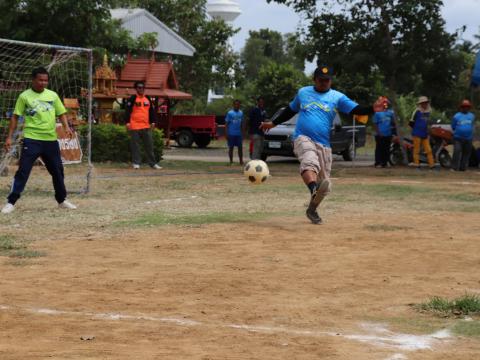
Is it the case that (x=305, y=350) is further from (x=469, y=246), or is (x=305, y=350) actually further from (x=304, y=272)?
(x=469, y=246)

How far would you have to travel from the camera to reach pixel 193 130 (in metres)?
44.1

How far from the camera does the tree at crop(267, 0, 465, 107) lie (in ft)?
91.8

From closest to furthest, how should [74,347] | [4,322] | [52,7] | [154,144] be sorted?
[74,347]
[4,322]
[154,144]
[52,7]

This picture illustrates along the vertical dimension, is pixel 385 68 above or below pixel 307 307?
above

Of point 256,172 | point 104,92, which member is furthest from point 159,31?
point 256,172

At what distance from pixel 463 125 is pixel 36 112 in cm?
1505

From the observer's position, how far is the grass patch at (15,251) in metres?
10.3

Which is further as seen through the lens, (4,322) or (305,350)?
(4,322)

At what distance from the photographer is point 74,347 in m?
6.44

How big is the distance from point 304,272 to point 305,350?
309 cm

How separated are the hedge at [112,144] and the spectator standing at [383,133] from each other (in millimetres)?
5781

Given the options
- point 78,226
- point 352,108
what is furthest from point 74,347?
point 352,108

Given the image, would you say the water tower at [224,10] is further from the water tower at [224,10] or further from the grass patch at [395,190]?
the grass patch at [395,190]

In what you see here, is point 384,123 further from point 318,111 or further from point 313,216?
point 313,216
